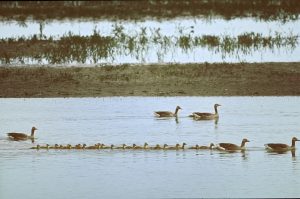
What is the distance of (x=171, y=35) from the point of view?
38344 millimetres

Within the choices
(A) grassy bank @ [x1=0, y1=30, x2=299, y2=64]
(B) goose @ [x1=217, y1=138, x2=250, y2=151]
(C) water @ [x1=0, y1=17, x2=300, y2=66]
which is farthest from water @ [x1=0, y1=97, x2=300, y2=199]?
(A) grassy bank @ [x1=0, y1=30, x2=299, y2=64]

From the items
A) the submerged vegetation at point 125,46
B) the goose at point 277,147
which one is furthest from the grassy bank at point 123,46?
the goose at point 277,147

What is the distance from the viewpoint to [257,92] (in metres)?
28.2

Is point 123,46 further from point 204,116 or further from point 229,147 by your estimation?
point 229,147

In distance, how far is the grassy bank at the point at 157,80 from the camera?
2853 centimetres

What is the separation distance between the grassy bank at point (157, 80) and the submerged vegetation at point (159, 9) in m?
13.0

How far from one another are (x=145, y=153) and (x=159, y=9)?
32.7 m

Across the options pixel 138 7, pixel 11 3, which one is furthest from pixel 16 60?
pixel 11 3

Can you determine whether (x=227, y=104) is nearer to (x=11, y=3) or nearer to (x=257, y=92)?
(x=257, y=92)

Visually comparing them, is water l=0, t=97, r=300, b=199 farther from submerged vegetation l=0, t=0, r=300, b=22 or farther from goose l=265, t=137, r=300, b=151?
submerged vegetation l=0, t=0, r=300, b=22

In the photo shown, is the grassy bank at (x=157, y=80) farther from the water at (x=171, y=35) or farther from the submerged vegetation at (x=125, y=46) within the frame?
the submerged vegetation at (x=125, y=46)

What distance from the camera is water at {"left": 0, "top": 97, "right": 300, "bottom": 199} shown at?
16.3m

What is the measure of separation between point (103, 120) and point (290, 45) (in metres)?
12.3

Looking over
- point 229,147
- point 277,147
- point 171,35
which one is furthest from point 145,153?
point 171,35
